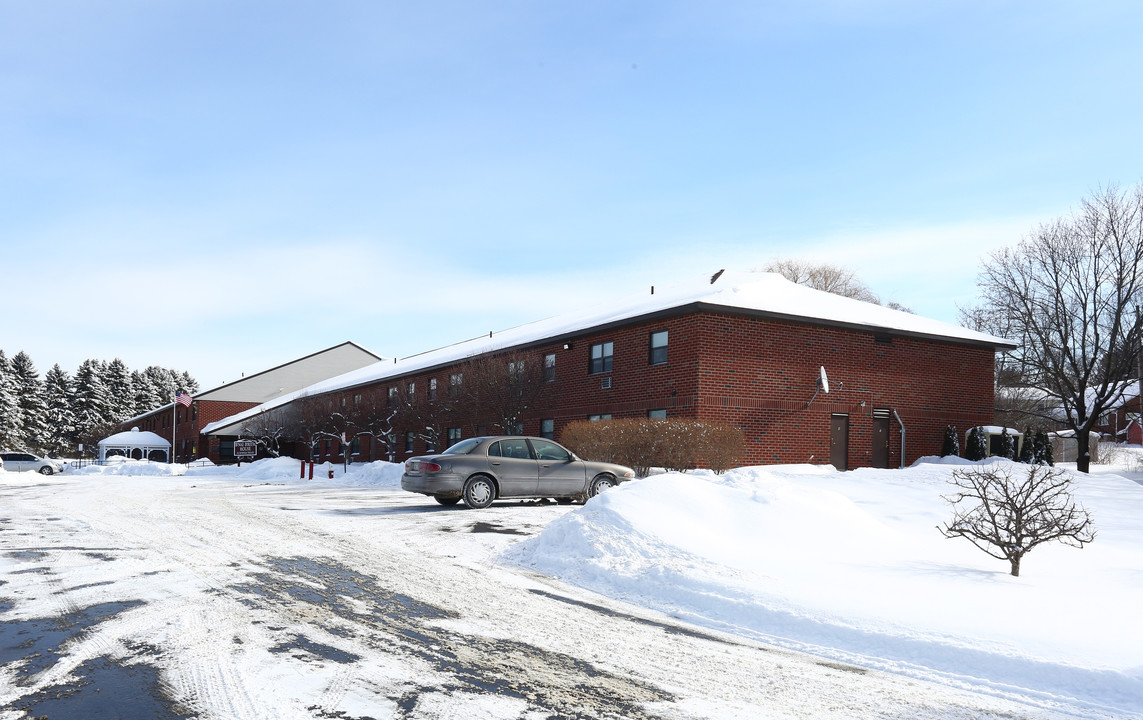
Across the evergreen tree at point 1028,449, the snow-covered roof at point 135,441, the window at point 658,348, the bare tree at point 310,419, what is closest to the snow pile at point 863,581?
the window at point 658,348

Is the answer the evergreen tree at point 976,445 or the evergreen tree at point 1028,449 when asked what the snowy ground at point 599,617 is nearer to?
the evergreen tree at point 976,445

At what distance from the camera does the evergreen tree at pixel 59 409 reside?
100312 mm

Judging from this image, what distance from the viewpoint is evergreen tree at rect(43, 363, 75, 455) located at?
100312mm

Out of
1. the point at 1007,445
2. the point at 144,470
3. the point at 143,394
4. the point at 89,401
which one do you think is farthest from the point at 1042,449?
the point at 143,394

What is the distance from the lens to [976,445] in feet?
88.5

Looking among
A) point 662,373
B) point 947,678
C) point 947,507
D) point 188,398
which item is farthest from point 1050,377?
point 188,398

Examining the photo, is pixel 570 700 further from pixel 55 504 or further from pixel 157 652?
pixel 55 504

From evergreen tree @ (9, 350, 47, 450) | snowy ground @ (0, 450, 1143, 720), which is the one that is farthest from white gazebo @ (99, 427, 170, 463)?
snowy ground @ (0, 450, 1143, 720)

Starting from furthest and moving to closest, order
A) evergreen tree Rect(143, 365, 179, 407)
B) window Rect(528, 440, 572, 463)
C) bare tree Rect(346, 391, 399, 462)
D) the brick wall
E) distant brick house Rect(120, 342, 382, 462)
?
evergreen tree Rect(143, 365, 179, 407), distant brick house Rect(120, 342, 382, 462), bare tree Rect(346, 391, 399, 462), the brick wall, window Rect(528, 440, 572, 463)

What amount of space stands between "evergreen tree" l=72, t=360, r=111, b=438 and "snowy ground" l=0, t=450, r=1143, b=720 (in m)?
103

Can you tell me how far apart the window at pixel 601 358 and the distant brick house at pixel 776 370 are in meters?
0.05

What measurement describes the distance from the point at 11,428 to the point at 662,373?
84083 millimetres

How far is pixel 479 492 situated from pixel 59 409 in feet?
353

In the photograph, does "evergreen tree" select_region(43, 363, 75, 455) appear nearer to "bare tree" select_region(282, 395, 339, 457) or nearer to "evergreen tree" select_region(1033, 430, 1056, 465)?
"bare tree" select_region(282, 395, 339, 457)
